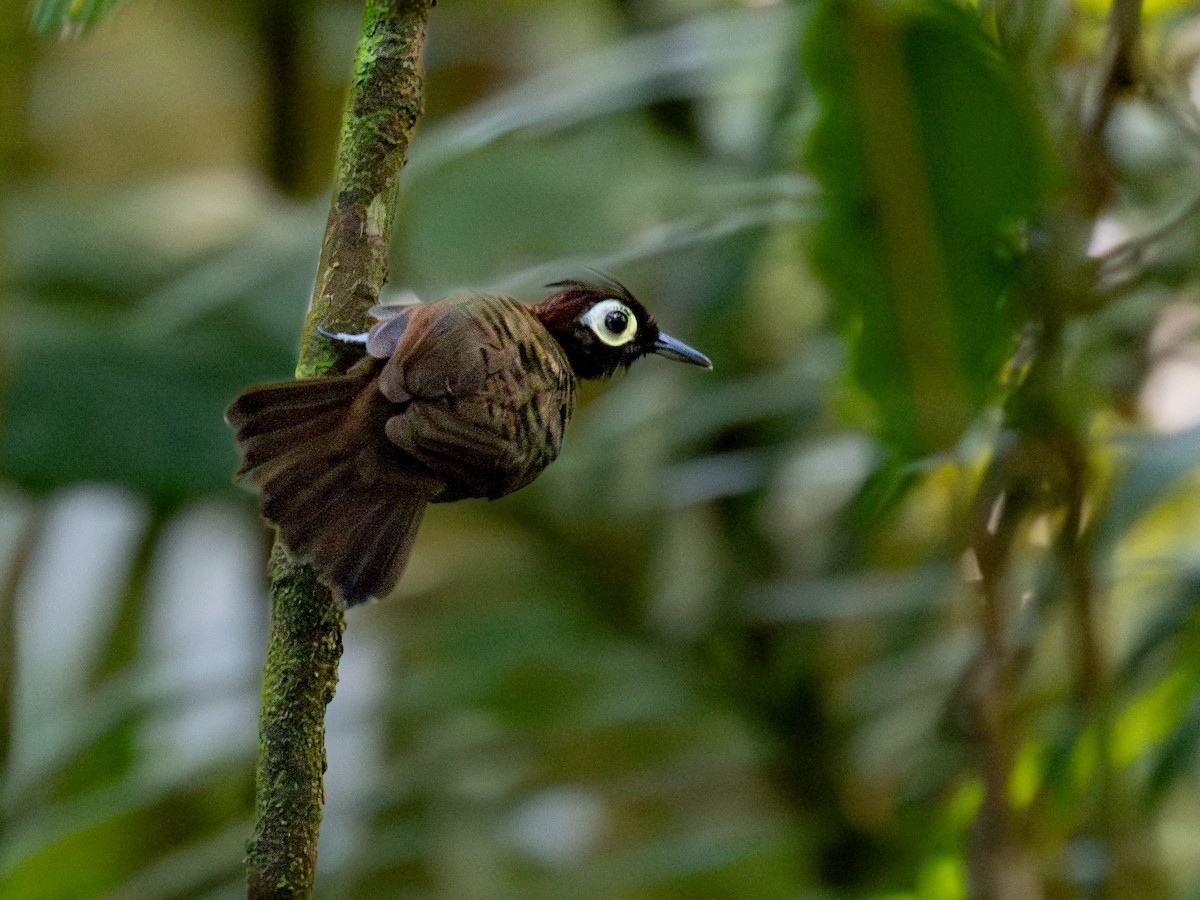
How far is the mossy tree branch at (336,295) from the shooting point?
70cm

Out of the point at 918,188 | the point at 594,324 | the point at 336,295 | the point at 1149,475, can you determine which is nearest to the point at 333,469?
the point at 336,295

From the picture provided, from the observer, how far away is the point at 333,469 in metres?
0.92

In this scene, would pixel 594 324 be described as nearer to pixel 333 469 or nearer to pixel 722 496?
pixel 333 469

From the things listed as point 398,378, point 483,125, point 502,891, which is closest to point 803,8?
point 483,125

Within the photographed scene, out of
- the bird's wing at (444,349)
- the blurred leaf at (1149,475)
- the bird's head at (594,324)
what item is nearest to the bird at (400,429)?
the bird's wing at (444,349)

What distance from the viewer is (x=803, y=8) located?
72.7 inches

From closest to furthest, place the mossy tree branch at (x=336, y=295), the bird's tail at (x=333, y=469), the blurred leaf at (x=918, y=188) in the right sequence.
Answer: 1. the mossy tree branch at (x=336, y=295)
2. the bird's tail at (x=333, y=469)
3. the blurred leaf at (x=918, y=188)

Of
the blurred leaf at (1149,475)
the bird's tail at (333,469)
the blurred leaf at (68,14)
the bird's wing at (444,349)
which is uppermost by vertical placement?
the blurred leaf at (68,14)

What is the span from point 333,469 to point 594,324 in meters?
0.31

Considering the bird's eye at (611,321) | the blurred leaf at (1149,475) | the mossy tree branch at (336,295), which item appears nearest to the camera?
Result: the mossy tree branch at (336,295)

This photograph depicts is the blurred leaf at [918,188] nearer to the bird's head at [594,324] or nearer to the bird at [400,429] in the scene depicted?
the bird's head at [594,324]

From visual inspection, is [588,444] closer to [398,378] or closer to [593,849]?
[593,849]

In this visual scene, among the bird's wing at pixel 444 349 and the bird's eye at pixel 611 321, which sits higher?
the bird's eye at pixel 611 321

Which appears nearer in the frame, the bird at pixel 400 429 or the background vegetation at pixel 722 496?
the bird at pixel 400 429
